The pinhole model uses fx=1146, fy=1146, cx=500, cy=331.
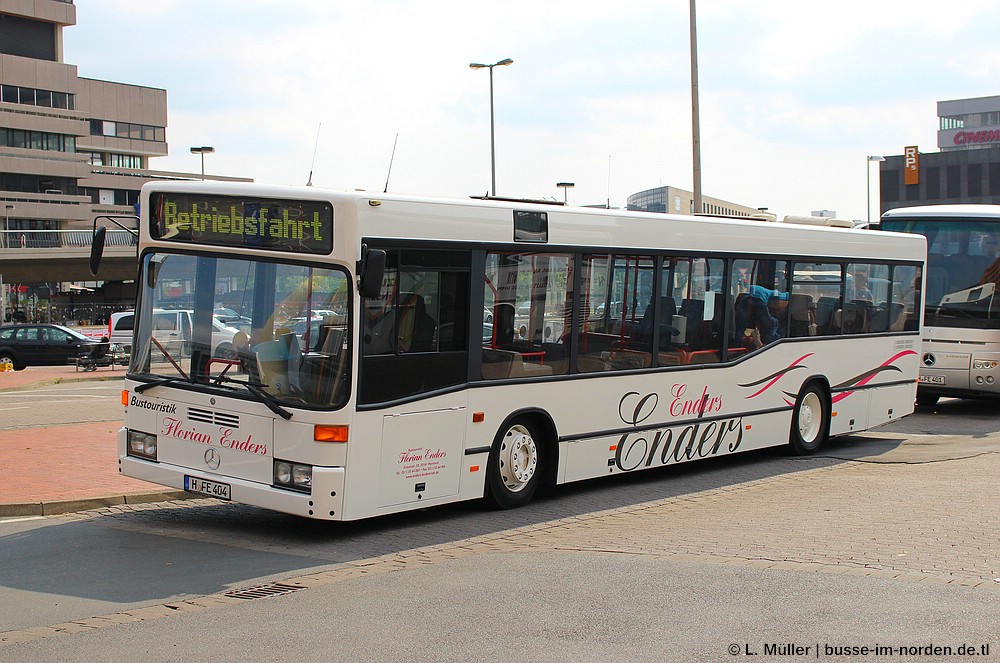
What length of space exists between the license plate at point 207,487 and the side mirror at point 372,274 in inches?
78.8

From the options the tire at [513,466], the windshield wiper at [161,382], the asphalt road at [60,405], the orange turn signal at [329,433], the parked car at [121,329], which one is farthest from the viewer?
the parked car at [121,329]

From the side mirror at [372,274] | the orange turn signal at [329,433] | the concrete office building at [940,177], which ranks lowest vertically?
the orange turn signal at [329,433]

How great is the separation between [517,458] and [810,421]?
5764 millimetres

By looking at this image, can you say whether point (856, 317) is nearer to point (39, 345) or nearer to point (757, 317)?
point (757, 317)

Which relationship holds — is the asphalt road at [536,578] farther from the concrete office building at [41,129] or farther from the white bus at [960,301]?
the concrete office building at [41,129]

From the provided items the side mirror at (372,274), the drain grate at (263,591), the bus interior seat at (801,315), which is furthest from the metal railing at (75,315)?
the drain grate at (263,591)

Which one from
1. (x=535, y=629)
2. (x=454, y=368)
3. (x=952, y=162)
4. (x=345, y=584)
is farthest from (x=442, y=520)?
(x=952, y=162)

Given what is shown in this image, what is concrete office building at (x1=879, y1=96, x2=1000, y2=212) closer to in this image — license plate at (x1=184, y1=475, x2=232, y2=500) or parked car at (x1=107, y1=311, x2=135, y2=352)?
parked car at (x1=107, y1=311, x2=135, y2=352)

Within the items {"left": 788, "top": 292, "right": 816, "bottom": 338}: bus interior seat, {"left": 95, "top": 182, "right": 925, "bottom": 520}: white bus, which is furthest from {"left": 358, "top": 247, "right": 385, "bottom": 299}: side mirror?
{"left": 788, "top": 292, "right": 816, "bottom": 338}: bus interior seat

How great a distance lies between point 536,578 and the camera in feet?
25.4

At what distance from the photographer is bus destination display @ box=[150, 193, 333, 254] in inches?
355

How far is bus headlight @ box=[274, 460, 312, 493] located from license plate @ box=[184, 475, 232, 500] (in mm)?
518

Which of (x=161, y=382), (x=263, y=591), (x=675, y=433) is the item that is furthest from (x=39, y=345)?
(x=263, y=591)

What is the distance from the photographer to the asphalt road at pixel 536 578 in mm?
6219
